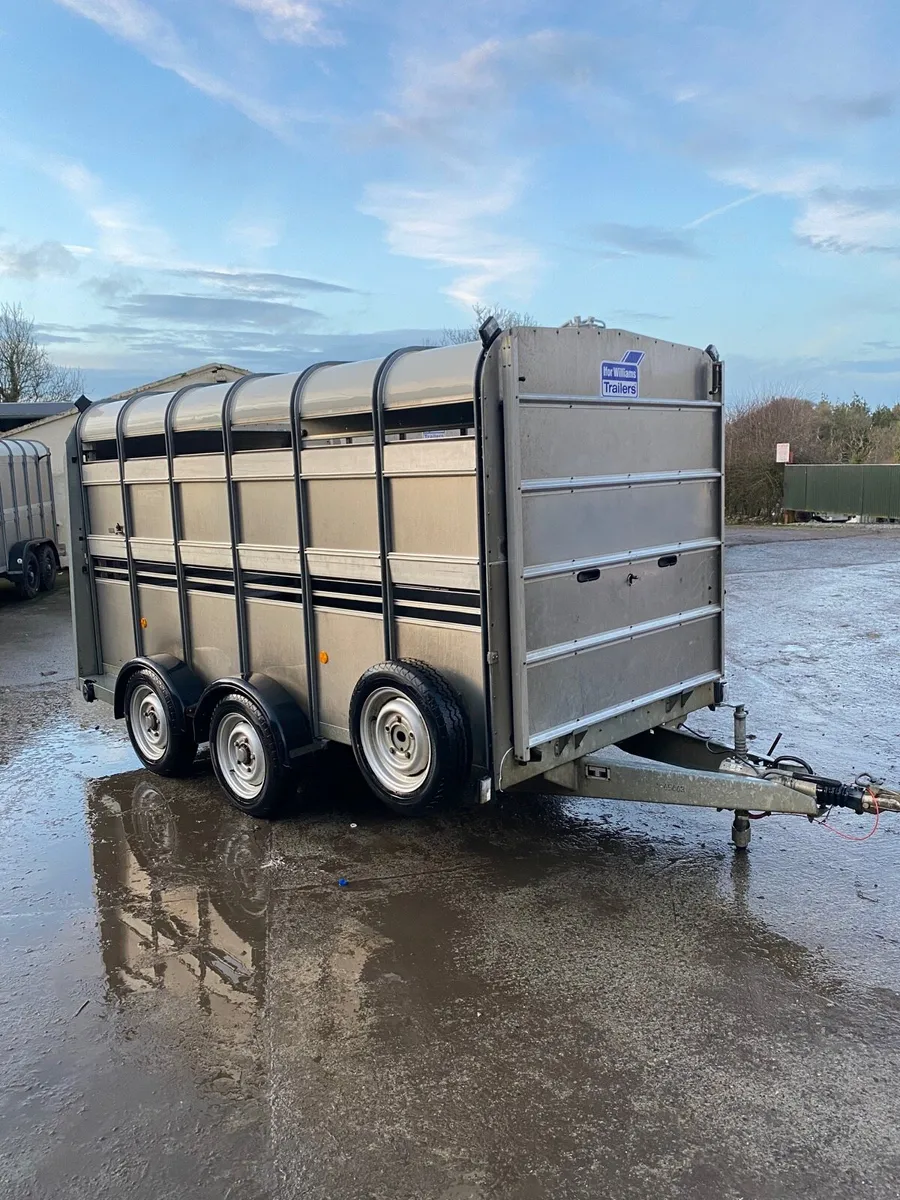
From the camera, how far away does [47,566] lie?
672 inches

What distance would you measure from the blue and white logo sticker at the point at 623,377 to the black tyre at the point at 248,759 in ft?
8.97

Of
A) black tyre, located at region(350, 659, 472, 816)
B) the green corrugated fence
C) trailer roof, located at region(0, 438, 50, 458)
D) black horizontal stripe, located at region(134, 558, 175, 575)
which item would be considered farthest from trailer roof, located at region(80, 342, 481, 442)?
the green corrugated fence

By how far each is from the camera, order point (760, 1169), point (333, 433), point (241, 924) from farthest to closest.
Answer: point (333, 433)
point (241, 924)
point (760, 1169)

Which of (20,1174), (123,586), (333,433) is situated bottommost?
(20,1174)

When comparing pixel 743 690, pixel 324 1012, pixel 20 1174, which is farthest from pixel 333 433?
pixel 743 690

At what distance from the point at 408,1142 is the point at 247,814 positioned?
299 centimetres

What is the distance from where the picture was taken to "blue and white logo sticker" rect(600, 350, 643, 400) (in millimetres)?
4660

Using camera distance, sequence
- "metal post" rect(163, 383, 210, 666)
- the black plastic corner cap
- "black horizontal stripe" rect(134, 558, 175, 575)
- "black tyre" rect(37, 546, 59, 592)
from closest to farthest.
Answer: the black plastic corner cap → "metal post" rect(163, 383, 210, 666) → "black horizontal stripe" rect(134, 558, 175, 575) → "black tyre" rect(37, 546, 59, 592)

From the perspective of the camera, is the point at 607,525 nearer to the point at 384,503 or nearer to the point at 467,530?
the point at 467,530

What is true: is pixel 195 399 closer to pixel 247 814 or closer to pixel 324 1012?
pixel 247 814

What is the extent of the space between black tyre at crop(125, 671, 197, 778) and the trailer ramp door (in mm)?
2788

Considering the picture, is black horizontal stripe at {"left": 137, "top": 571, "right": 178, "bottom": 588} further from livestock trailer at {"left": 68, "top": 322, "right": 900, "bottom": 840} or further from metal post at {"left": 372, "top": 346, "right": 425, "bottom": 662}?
metal post at {"left": 372, "top": 346, "right": 425, "bottom": 662}

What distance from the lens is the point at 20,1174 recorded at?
9.61ft

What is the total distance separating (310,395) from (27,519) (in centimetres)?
1382
